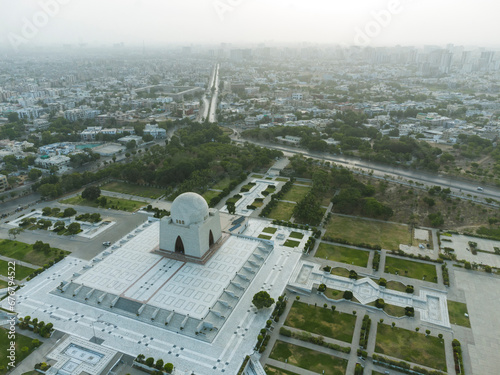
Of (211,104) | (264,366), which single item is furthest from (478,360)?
(211,104)

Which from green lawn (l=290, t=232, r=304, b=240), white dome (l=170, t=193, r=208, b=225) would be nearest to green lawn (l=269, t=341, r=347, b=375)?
white dome (l=170, t=193, r=208, b=225)

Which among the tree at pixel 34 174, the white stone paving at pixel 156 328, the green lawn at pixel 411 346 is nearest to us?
the white stone paving at pixel 156 328

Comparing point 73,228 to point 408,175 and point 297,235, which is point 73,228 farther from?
point 408,175

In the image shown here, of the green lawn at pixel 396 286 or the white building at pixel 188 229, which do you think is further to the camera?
the white building at pixel 188 229

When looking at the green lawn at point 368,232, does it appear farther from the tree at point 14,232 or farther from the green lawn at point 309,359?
the tree at point 14,232

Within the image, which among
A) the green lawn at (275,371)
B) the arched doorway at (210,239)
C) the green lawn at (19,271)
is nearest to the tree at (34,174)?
the green lawn at (19,271)

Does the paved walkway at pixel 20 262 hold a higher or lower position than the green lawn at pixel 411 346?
lower

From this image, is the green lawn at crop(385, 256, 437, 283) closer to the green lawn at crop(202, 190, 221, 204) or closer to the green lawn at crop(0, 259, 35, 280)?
the green lawn at crop(202, 190, 221, 204)

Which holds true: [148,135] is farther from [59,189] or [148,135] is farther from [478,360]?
[478,360]
